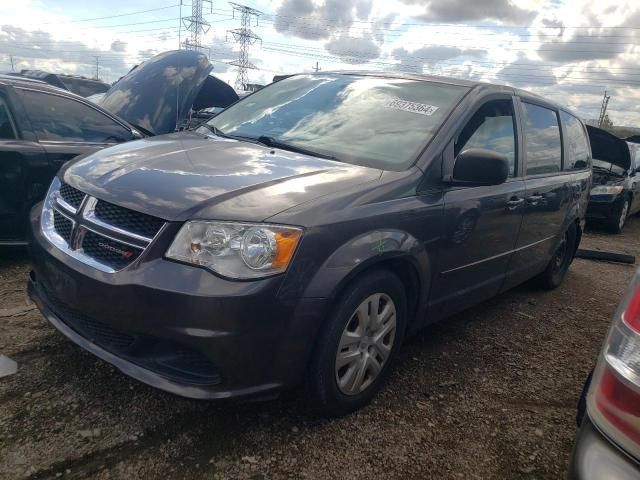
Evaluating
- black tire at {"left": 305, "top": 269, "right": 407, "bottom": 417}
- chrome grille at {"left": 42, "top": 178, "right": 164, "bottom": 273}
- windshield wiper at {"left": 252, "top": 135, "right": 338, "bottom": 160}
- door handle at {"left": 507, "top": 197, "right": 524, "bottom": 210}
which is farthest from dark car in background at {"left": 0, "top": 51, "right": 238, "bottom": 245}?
door handle at {"left": 507, "top": 197, "right": 524, "bottom": 210}

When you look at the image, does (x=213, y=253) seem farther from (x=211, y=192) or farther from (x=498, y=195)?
(x=498, y=195)

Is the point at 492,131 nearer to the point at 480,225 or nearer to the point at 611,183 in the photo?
the point at 480,225

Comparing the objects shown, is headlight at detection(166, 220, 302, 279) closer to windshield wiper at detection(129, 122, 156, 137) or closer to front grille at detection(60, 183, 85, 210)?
front grille at detection(60, 183, 85, 210)

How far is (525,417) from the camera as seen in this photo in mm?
2775

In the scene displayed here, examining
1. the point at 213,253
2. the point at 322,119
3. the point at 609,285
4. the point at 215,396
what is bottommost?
the point at 609,285

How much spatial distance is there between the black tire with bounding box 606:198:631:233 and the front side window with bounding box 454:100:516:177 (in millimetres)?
6235

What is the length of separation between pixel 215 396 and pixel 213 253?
559 mm

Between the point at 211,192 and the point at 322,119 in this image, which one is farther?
the point at 322,119

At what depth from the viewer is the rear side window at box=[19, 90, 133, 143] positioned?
4.22 metres

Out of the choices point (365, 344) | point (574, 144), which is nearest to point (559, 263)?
point (574, 144)

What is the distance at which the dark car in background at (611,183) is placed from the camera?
8586mm

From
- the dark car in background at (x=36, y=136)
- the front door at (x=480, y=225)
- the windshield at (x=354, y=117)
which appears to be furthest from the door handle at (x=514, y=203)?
the dark car in background at (x=36, y=136)

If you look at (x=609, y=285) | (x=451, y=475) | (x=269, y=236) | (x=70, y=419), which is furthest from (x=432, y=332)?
(x=609, y=285)

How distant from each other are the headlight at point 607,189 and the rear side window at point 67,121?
24.6 feet
